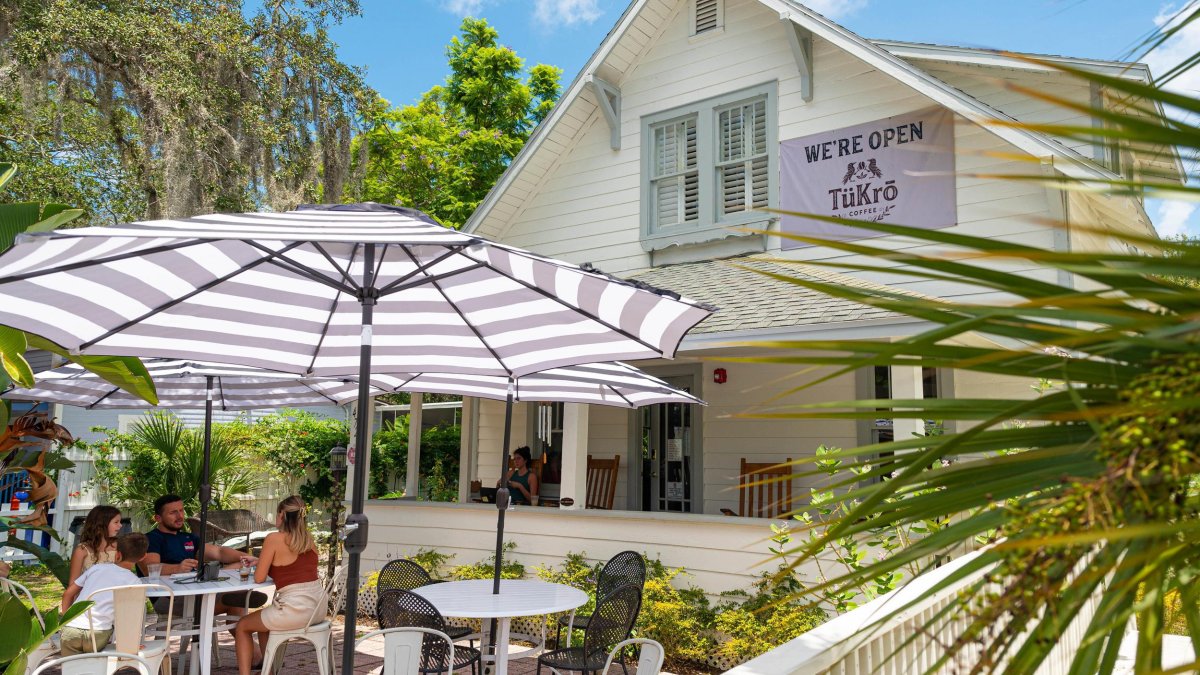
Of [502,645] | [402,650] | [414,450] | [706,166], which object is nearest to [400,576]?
[502,645]

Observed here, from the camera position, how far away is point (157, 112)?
15.0 metres

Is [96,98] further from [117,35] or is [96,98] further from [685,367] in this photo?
[685,367]

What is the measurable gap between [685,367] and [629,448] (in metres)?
1.44

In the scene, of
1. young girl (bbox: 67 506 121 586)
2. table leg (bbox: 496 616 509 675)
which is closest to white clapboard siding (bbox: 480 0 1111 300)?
table leg (bbox: 496 616 509 675)

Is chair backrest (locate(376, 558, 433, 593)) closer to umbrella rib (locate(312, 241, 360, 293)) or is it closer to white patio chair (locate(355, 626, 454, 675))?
white patio chair (locate(355, 626, 454, 675))

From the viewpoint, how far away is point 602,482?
1204 centimetres

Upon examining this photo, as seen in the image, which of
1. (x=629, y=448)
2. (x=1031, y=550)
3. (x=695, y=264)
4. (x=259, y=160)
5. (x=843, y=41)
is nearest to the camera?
(x=1031, y=550)

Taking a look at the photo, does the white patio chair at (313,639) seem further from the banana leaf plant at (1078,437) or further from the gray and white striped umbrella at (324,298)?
the banana leaf plant at (1078,437)

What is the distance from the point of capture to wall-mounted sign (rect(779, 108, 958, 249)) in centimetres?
917

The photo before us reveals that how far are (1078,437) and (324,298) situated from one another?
5002mm

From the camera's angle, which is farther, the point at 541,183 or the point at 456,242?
the point at 541,183

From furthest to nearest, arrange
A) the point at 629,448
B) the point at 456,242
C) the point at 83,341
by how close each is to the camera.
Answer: the point at 629,448
the point at 83,341
the point at 456,242

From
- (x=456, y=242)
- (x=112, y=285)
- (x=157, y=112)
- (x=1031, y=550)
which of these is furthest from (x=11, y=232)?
(x=157, y=112)

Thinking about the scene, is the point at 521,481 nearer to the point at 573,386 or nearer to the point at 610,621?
the point at 573,386
